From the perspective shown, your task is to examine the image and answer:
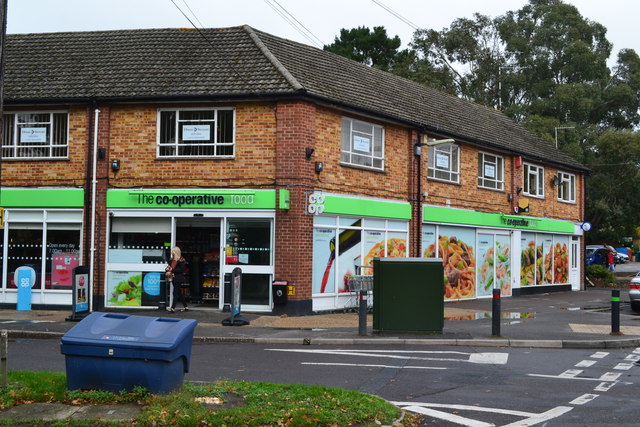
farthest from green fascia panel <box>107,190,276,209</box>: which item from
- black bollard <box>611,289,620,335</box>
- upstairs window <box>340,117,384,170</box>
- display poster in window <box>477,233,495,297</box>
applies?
display poster in window <box>477,233,495,297</box>

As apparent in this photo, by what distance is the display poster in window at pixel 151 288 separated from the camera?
64.0 feet

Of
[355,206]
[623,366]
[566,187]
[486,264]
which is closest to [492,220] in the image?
[486,264]

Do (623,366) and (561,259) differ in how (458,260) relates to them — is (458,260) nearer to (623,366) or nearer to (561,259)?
(561,259)

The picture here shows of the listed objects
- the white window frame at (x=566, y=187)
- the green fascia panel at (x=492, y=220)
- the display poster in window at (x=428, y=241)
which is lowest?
the display poster in window at (x=428, y=241)

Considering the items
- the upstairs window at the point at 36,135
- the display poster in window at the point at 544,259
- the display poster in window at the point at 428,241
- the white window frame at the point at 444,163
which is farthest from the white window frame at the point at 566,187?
the upstairs window at the point at 36,135

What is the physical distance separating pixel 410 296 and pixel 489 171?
13.2 metres

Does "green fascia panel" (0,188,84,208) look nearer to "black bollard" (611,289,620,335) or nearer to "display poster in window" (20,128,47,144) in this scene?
"display poster in window" (20,128,47,144)

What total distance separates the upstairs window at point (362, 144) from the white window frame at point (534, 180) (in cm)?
985

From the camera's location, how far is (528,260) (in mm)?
29625

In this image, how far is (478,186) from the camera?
26.5 meters

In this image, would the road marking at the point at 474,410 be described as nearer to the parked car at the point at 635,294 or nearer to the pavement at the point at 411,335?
the pavement at the point at 411,335

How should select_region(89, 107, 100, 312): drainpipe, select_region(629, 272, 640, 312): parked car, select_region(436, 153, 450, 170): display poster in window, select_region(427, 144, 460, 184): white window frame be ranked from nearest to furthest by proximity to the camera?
select_region(89, 107, 100, 312): drainpipe → select_region(629, 272, 640, 312): parked car → select_region(427, 144, 460, 184): white window frame → select_region(436, 153, 450, 170): display poster in window

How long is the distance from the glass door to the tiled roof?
3.40 m

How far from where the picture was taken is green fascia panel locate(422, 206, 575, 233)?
23766mm
